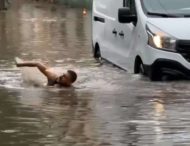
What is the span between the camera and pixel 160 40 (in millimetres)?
11258

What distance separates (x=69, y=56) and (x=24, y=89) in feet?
20.1

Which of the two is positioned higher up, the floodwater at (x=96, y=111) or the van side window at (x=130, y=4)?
the van side window at (x=130, y=4)

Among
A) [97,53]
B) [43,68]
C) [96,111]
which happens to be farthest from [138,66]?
[97,53]

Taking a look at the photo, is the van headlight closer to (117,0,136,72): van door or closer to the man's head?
(117,0,136,72): van door

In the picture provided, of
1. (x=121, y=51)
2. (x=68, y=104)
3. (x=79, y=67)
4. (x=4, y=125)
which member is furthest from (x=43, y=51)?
(x=4, y=125)

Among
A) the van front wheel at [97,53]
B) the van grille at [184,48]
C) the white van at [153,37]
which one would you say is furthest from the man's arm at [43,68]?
the van front wheel at [97,53]

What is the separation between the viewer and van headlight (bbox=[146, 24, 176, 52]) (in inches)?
440

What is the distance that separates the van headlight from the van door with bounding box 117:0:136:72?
2.79 feet

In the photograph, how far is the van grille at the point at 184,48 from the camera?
11094 millimetres

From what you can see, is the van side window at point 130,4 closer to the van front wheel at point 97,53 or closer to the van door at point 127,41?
the van door at point 127,41

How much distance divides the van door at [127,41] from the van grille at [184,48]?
1.30 meters

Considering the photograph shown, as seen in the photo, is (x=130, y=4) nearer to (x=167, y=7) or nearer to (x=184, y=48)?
(x=167, y=7)

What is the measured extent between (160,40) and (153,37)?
0.44 ft

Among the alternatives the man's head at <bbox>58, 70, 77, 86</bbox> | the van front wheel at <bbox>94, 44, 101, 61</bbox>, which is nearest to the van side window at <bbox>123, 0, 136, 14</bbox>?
the man's head at <bbox>58, 70, 77, 86</bbox>
